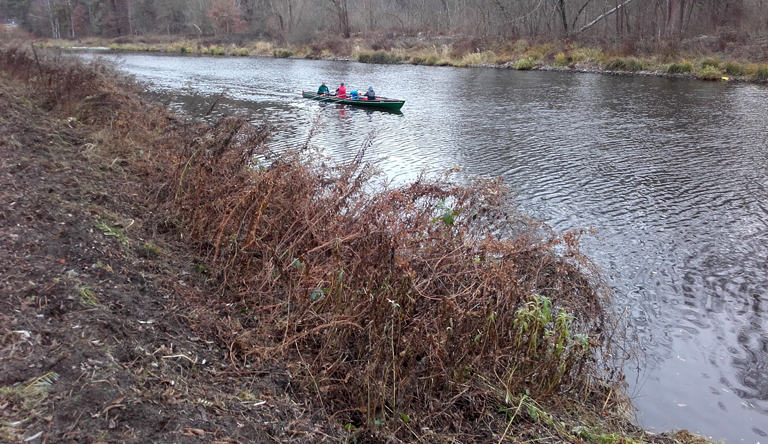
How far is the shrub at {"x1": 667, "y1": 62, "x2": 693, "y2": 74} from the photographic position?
32062 millimetres

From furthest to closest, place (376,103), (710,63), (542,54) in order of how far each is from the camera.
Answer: (542,54) → (710,63) → (376,103)

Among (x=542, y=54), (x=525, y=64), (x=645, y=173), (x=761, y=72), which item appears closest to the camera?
(x=645, y=173)

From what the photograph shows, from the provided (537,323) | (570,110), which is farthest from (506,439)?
(570,110)

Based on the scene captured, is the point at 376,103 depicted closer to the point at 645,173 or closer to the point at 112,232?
the point at 645,173

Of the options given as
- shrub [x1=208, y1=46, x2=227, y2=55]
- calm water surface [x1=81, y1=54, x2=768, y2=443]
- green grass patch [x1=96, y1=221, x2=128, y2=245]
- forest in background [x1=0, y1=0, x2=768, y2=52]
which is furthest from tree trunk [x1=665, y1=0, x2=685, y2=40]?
shrub [x1=208, y1=46, x2=227, y2=55]

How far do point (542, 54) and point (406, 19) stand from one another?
24.9m

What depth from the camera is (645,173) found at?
14.0 meters

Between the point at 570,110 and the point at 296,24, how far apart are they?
4605 centimetres

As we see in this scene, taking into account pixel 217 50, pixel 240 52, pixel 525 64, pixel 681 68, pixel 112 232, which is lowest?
pixel 112 232

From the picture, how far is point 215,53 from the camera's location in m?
58.3

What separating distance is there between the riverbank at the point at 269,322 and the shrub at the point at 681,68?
31.3 meters

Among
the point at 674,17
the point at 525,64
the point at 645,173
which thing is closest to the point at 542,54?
the point at 525,64

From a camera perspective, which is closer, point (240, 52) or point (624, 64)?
point (624, 64)

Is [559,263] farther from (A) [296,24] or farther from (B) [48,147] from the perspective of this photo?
(A) [296,24]
